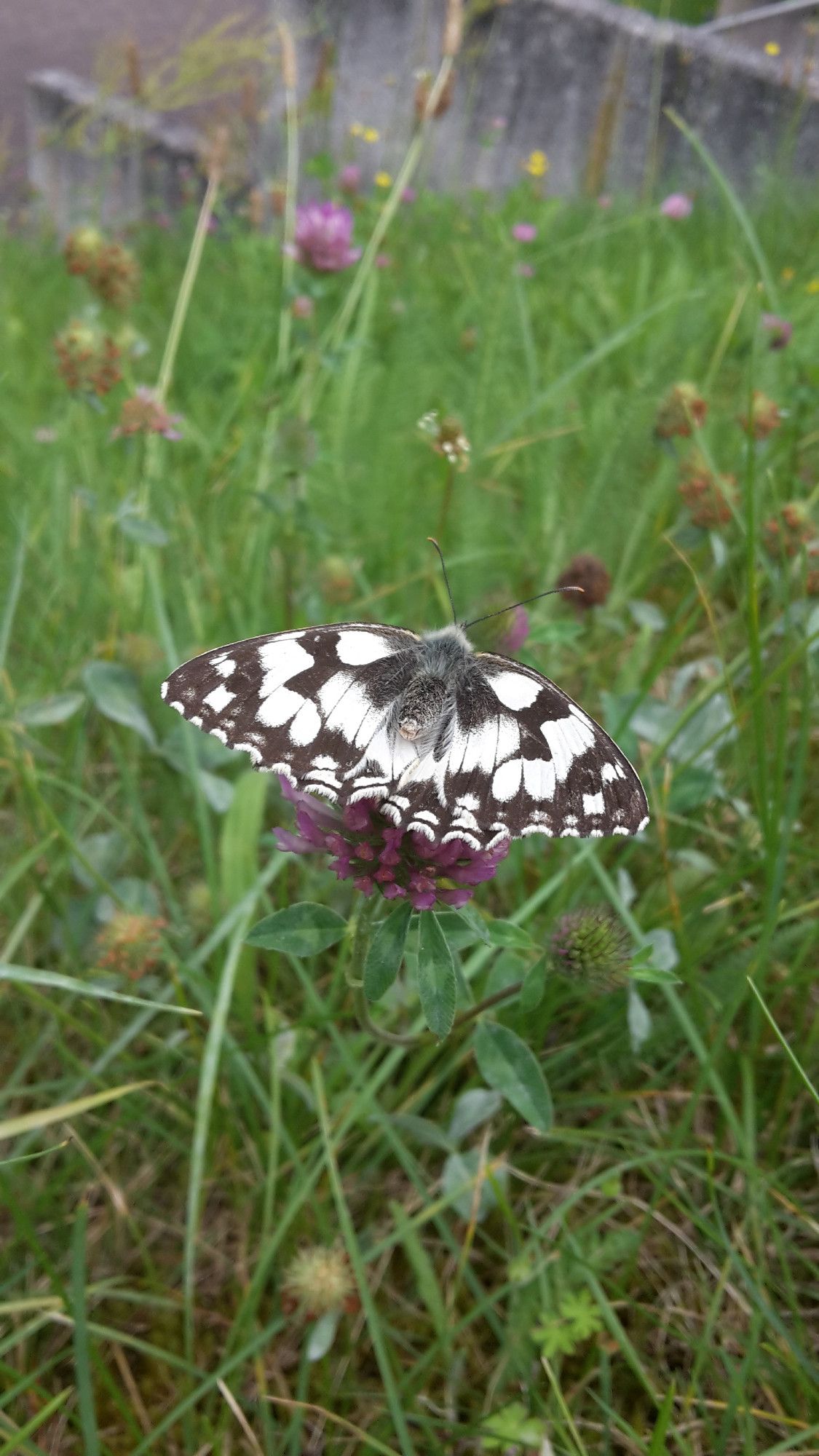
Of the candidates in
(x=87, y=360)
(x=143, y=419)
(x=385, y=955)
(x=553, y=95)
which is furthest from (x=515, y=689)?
(x=553, y=95)

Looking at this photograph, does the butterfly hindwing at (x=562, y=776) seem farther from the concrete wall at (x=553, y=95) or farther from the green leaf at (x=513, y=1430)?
the concrete wall at (x=553, y=95)

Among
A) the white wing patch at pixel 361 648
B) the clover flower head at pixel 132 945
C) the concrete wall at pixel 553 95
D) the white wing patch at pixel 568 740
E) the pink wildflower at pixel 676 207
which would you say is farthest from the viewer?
the concrete wall at pixel 553 95

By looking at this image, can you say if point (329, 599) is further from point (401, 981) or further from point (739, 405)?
point (739, 405)

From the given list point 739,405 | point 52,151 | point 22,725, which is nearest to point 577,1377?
point 22,725

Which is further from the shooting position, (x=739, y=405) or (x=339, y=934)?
(x=739, y=405)

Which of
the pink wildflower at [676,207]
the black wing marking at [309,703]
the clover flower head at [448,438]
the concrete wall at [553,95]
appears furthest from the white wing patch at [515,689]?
the concrete wall at [553,95]

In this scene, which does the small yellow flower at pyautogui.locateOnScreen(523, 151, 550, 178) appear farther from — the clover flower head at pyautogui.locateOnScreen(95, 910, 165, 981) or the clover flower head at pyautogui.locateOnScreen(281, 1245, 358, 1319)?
the clover flower head at pyautogui.locateOnScreen(281, 1245, 358, 1319)
